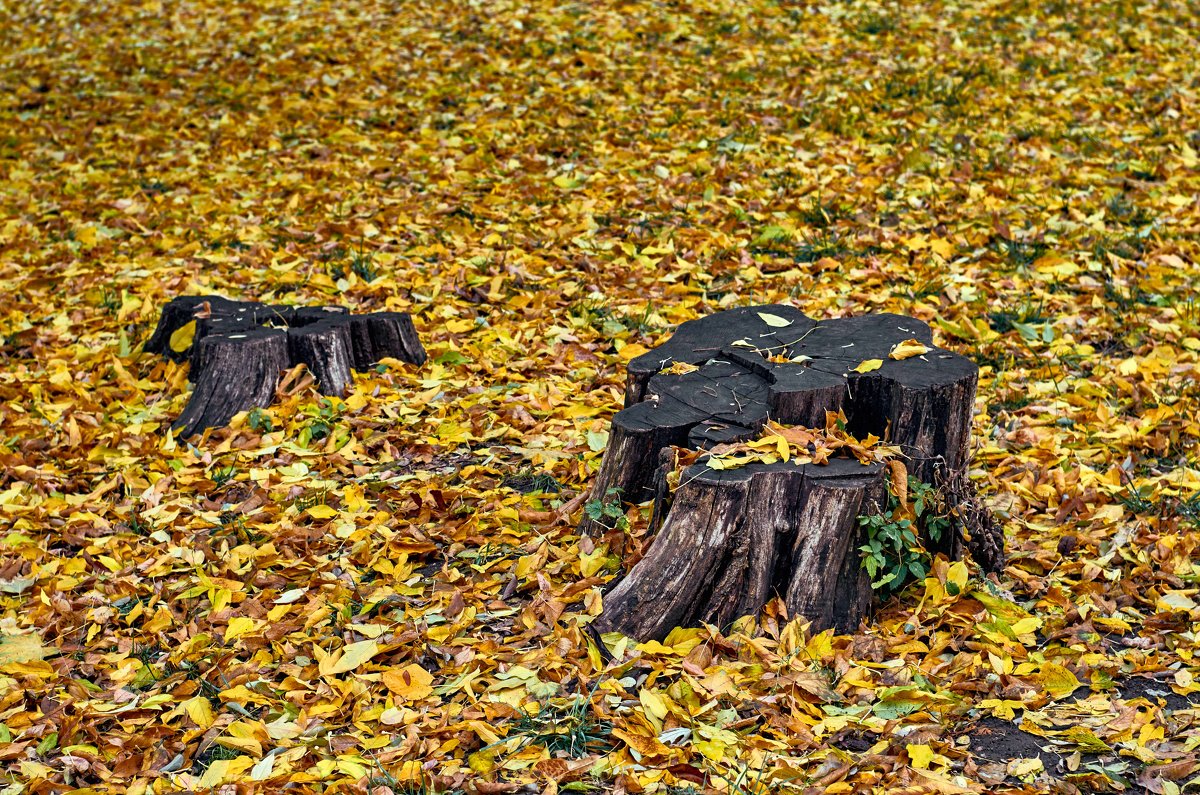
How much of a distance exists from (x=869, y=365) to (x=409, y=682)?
164 cm

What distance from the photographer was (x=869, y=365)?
3.59m

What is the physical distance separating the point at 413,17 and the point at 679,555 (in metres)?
8.09

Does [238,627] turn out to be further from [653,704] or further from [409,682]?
[653,704]

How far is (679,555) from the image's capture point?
10.5 ft

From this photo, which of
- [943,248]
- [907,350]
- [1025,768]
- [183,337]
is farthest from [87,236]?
[1025,768]

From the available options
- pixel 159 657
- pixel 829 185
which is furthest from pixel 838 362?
pixel 829 185

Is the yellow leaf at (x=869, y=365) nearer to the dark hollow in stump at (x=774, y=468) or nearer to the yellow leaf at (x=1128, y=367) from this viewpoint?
the dark hollow in stump at (x=774, y=468)

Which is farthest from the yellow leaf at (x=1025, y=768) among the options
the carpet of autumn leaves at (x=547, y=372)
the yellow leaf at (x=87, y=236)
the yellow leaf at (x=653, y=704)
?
the yellow leaf at (x=87, y=236)

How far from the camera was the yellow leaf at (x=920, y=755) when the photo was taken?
280cm

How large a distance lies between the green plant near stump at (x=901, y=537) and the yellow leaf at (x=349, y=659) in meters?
1.40

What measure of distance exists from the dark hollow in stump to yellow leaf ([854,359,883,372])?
2 cm

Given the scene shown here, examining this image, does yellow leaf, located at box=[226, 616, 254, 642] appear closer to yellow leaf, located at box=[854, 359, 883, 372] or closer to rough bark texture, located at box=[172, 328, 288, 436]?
rough bark texture, located at box=[172, 328, 288, 436]

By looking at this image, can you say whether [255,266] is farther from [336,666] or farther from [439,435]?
[336,666]

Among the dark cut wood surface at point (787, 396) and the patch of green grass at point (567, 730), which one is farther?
the dark cut wood surface at point (787, 396)
